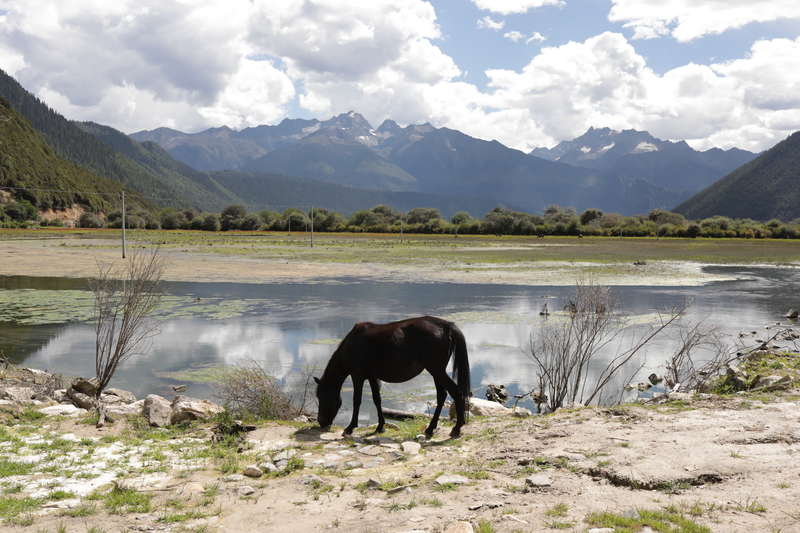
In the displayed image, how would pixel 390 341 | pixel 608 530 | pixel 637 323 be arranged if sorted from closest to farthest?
pixel 608 530
pixel 390 341
pixel 637 323

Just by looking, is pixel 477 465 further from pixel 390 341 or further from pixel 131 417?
pixel 131 417

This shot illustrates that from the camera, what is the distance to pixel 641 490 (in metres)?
6.85

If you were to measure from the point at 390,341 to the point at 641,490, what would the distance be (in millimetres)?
4754

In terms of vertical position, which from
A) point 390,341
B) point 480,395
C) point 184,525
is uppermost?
point 390,341

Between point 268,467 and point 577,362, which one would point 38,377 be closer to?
point 268,467

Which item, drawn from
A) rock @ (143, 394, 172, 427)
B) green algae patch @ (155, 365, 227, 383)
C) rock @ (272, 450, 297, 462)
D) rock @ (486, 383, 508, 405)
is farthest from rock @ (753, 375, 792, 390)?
green algae patch @ (155, 365, 227, 383)

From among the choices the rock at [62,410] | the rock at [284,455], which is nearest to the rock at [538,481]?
the rock at [284,455]

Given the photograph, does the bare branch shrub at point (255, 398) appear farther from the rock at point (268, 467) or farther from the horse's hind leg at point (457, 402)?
the horse's hind leg at point (457, 402)

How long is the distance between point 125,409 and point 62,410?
114cm

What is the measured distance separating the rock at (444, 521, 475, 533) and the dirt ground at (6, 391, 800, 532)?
118mm

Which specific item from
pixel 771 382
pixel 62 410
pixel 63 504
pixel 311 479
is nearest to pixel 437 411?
pixel 311 479

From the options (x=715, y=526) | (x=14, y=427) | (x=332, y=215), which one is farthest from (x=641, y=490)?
(x=332, y=215)

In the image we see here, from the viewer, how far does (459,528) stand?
588cm

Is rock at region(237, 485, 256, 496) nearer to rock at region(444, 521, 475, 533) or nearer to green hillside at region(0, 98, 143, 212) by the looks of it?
rock at region(444, 521, 475, 533)
